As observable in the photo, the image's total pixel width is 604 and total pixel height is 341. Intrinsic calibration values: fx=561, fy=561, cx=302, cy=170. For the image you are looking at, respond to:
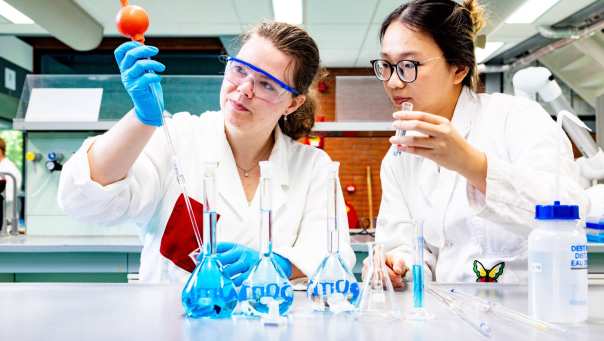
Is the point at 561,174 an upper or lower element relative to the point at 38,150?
lower

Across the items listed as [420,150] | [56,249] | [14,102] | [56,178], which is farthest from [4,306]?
[14,102]

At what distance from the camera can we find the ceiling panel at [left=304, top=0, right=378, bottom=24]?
5.36 metres

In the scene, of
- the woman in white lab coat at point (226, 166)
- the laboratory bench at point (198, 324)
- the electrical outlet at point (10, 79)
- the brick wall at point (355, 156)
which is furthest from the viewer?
the brick wall at point (355, 156)

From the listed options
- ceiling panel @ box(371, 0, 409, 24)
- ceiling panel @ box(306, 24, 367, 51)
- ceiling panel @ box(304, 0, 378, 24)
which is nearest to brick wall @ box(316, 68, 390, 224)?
ceiling panel @ box(306, 24, 367, 51)

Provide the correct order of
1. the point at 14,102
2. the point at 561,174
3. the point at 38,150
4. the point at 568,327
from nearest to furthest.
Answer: the point at 568,327
the point at 561,174
the point at 38,150
the point at 14,102

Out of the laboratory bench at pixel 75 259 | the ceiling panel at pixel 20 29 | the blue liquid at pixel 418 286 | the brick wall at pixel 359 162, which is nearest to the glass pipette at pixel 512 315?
the blue liquid at pixel 418 286

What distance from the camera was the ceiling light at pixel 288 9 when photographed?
5.32 m

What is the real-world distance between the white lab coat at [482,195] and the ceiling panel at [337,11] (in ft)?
12.9

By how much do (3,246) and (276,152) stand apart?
1.85 meters

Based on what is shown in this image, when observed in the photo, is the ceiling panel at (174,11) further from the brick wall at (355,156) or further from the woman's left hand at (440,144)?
the woman's left hand at (440,144)

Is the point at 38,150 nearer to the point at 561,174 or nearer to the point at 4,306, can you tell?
the point at 4,306

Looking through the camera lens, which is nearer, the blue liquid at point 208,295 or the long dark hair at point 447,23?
the blue liquid at point 208,295

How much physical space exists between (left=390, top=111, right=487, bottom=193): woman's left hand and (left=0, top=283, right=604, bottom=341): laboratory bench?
260 millimetres

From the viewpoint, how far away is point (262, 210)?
891 millimetres
